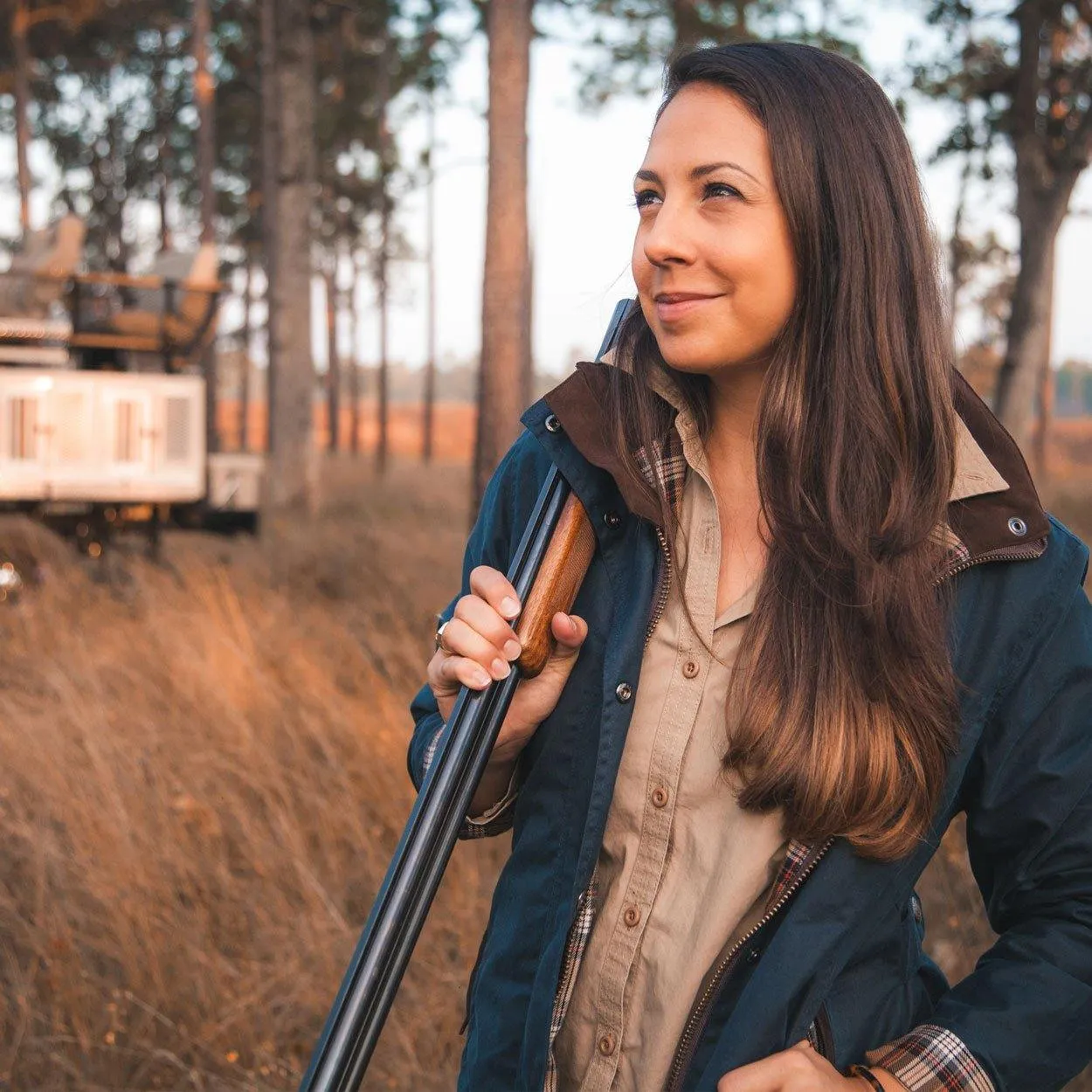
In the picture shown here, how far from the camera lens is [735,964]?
1.54 meters

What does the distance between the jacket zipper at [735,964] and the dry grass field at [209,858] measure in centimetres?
171

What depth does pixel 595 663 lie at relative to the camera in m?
1.64

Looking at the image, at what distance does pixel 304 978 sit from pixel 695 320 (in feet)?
7.62

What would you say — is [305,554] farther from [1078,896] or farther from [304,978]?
[1078,896]

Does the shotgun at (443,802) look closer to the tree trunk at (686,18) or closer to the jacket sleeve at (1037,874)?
the jacket sleeve at (1037,874)

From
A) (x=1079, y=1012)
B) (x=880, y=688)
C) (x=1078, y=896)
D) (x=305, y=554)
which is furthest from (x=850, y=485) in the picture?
(x=305, y=554)

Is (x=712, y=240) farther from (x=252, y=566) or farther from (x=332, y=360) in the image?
(x=332, y=360)

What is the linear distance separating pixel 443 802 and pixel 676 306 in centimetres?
65

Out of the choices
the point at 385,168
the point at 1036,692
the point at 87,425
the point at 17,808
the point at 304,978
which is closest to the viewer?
the point at 1036,692

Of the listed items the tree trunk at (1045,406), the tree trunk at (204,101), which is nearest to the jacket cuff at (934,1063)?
the tree trunk at (204,101)

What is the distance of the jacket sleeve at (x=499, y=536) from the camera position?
1813mm

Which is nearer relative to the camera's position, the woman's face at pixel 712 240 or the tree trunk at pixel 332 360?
the woman's face at pixel 712 240

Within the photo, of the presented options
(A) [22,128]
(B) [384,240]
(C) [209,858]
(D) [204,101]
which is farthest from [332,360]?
(C) [209,858]

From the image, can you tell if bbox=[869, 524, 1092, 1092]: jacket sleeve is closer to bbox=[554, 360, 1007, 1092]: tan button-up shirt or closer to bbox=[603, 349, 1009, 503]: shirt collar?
bbox=[603, 349, 1009, 503]: shirt collar
